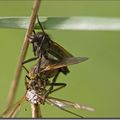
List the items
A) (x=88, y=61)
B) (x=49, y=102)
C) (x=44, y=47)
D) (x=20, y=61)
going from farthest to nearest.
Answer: (x=88, y=61) → (x=44, y=47) → (x=49, y=102) → (x=20, y=61)

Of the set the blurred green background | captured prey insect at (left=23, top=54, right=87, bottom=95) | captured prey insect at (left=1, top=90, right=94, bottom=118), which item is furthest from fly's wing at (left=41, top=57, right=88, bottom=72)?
the blurred green background

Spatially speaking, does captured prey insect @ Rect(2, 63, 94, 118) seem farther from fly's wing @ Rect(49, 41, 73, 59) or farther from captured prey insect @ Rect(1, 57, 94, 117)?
fly's wing @ Rect(49, 41, 73, 59)

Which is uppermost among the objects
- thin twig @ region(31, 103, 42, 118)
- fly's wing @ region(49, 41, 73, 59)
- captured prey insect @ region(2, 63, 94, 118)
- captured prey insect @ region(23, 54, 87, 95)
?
fly's wing @ region(49, 41, 73, 59)

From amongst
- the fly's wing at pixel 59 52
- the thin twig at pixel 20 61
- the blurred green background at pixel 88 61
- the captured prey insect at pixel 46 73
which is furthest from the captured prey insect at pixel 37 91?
the blurred green background at pixel 88 61

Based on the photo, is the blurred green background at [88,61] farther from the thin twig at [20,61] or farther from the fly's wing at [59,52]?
the thin twig at [20,61]

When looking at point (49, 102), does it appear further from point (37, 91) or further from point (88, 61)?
point (88, 61)

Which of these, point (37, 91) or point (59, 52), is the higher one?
point (59, 52)

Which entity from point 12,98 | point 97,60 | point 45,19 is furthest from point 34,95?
point 97,60

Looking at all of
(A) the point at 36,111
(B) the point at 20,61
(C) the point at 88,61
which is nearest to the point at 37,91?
(A) the point at 36,111

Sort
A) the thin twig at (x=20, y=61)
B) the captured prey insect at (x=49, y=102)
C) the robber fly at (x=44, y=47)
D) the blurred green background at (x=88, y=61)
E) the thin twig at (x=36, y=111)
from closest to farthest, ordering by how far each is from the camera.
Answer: the thin twig at (x=20, y=61) < the captured prey insect at (x=49, y=102) < the thin twig at (x=36, y=111) < the robber fly at (x=44, y=47) < the blurred green background at (x=88, y=61)
